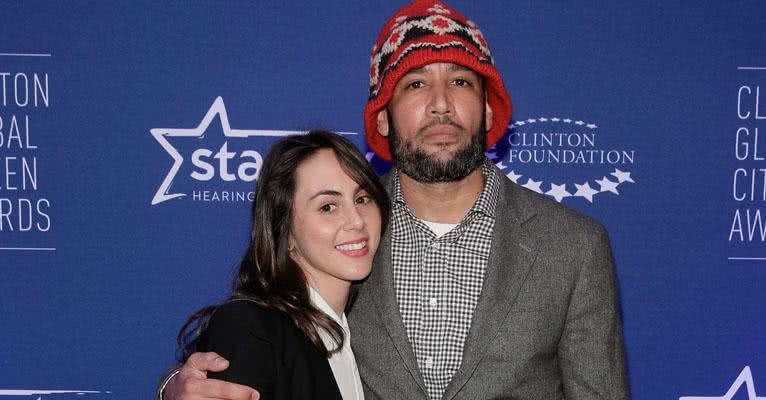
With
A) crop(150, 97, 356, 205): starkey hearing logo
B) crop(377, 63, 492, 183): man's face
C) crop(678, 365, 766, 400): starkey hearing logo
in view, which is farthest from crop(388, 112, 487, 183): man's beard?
crop(678, 365, 766, 400): starkey hearing logo

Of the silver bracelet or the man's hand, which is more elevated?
the man's hand

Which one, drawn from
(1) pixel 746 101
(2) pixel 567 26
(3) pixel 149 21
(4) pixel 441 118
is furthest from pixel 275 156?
(1) pixel 746 101

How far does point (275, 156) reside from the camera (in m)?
1.70

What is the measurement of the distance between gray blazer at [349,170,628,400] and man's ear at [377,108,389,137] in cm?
47

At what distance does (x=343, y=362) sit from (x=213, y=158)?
1.34 m

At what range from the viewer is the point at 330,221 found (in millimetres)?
1648

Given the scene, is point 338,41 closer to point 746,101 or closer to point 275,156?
point 275,156

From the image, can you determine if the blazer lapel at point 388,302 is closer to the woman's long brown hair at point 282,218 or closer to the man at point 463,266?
the man at point 463,266

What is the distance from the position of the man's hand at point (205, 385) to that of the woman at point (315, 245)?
0.40 feet

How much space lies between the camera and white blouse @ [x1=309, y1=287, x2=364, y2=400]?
159 centimetres

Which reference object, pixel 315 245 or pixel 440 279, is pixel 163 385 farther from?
pixel 440 279

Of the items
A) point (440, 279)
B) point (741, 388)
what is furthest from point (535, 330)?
point (741, 388)

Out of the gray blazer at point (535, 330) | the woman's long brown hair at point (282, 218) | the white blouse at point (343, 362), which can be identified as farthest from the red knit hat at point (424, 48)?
the white blouse at point (343, 362)

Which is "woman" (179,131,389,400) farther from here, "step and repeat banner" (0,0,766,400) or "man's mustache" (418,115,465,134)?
"step and repeat banner" (0,0,766,400)
